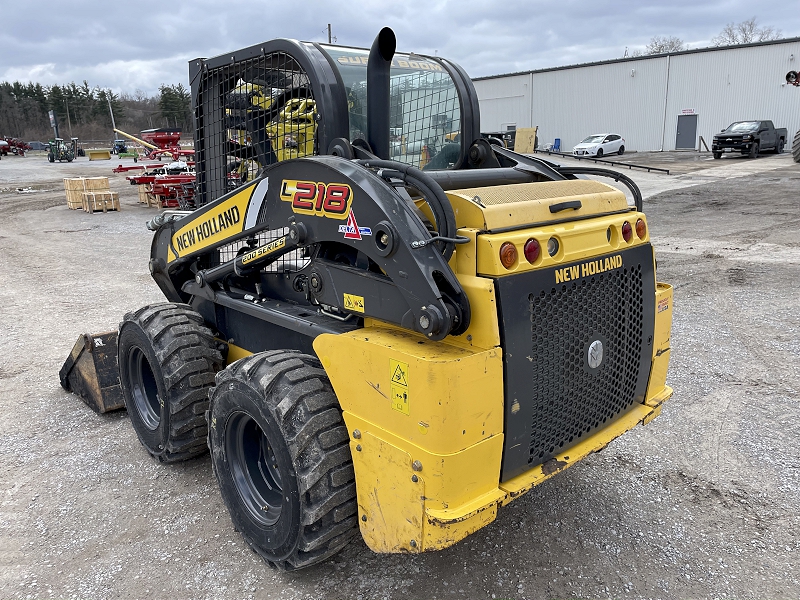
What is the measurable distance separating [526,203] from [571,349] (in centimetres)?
66

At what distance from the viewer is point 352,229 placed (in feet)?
8.51

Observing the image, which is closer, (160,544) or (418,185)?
(418,185)

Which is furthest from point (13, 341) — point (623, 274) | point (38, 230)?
point (38, 230)

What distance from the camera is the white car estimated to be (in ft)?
109

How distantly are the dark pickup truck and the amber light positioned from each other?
29.7 m

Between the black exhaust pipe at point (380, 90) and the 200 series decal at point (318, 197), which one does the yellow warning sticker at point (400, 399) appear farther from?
the black exhaust pipe at point (380, 90)

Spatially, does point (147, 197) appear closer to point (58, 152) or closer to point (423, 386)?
point (423, 386)

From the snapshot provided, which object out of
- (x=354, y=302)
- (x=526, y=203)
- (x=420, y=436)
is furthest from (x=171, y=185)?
(x=420, y=436)

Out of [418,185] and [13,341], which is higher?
[418,185]

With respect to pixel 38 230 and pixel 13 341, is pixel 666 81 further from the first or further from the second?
pixel 13 341

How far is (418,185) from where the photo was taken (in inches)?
96.9

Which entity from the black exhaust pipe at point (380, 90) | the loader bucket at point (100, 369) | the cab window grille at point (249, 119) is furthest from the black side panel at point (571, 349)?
the loader bucket at point (100, 369)

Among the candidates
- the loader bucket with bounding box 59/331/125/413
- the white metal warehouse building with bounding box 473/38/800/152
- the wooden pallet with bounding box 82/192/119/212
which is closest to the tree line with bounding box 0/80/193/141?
the white metal warehouse building with bounding box 473/38/800/152

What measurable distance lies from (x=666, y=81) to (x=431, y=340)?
4048 centimetres
